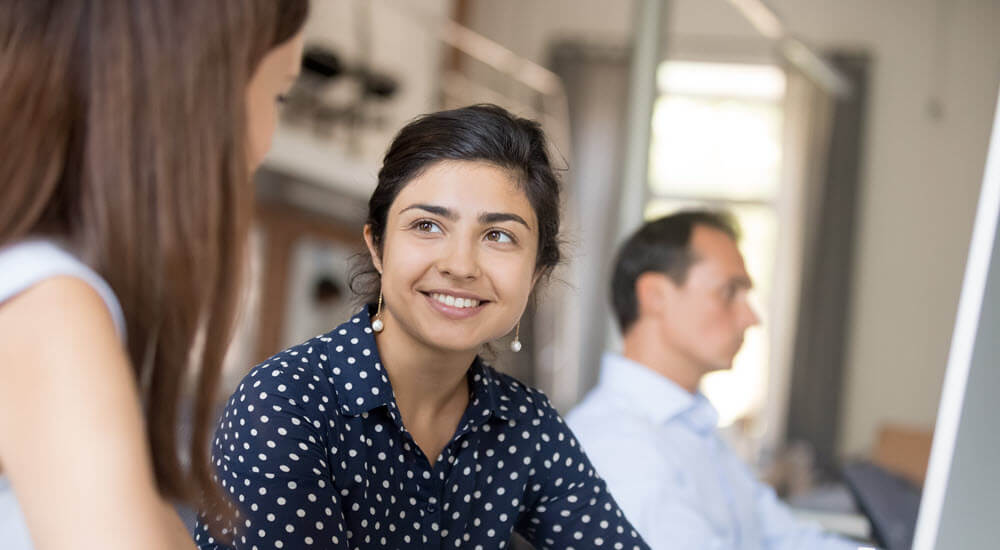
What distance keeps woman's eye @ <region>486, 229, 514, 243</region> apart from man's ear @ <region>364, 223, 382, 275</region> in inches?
6.3

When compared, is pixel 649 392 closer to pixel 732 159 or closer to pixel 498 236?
pixel 498 236

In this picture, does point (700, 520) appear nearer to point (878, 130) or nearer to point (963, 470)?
point (963, 470)

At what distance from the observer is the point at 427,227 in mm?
1497

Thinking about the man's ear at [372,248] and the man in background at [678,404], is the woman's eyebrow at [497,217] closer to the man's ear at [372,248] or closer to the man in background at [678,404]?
the man's ear at [372,248]

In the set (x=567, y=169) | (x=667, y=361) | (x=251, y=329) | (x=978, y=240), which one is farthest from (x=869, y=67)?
(x=978, y=240)

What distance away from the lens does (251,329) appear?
21.5ft

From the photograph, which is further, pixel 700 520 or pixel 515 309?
pixel 700 520

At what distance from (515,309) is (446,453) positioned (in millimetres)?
201

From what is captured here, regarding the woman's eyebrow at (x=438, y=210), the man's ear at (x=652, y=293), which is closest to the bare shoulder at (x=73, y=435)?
the woman's eyebrow at (x=438, y=210)

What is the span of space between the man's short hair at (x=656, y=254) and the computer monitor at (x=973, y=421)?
149cm

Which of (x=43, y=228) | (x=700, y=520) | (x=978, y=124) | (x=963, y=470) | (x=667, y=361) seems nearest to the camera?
(x=43, y=228)

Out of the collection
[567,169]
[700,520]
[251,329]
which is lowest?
[251,329]

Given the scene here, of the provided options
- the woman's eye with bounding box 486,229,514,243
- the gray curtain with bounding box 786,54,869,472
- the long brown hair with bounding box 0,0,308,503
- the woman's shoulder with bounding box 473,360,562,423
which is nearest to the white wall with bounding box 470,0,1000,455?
the gray curtain with bounding box 786,54,869,472

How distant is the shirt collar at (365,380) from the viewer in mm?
1404
